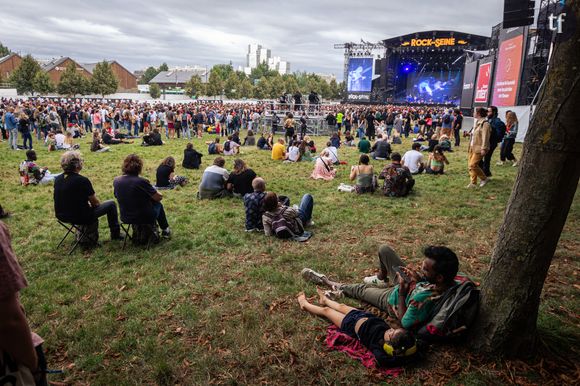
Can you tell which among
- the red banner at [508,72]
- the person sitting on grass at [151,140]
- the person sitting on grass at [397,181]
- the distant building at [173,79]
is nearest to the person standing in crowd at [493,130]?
the person sitting on grass at [397,181]

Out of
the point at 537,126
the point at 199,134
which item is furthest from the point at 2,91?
the point at 537,126

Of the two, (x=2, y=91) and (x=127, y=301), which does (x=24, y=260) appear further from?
(x=2, y=91)

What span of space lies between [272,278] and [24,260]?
3.98 metres

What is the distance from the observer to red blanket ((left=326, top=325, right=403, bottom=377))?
10.8 feet

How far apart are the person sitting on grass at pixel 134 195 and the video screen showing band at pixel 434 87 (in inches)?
2234

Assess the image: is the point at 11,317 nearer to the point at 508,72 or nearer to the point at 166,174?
the point at 166,174

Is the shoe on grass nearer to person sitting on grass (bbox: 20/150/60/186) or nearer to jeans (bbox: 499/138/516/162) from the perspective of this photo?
person sitting on grass (bbox: 20/150/60/186)

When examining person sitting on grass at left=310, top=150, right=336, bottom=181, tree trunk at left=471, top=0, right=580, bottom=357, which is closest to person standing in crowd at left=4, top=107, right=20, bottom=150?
person sitting on grass at left=310, top=150, right=336, bottom=181

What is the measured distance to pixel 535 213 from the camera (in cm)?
291

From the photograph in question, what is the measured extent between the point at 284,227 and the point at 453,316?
347cm

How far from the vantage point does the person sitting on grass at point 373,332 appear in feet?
10.7

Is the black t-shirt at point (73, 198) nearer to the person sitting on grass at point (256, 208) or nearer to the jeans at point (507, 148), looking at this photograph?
the person sitting on grass at point (256, 208)

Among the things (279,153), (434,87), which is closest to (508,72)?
(279,153)

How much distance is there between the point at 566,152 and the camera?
106 inches
